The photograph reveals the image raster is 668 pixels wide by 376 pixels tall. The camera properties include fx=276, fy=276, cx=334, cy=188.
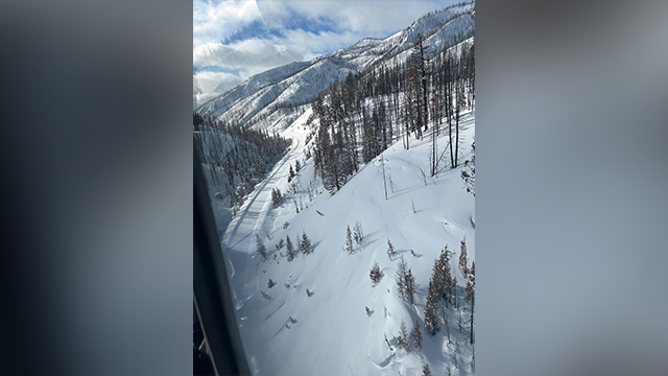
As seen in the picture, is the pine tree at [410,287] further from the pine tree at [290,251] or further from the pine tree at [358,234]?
the pine tree at [290,251]

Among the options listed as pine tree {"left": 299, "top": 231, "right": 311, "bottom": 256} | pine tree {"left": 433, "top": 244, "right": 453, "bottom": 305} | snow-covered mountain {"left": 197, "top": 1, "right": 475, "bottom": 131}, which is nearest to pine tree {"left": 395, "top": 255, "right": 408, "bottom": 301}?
pine tree {"left": 433, "top": 244, "right": 453, "bottom": 305}

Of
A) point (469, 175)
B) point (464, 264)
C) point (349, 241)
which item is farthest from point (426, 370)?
point (469, 175)

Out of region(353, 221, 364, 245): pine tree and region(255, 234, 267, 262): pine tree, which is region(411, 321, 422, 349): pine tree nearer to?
region(353, 221, 364, 245): pine tree

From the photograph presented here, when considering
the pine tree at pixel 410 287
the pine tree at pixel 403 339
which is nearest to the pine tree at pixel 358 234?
the pine tree at pixel 410 287
